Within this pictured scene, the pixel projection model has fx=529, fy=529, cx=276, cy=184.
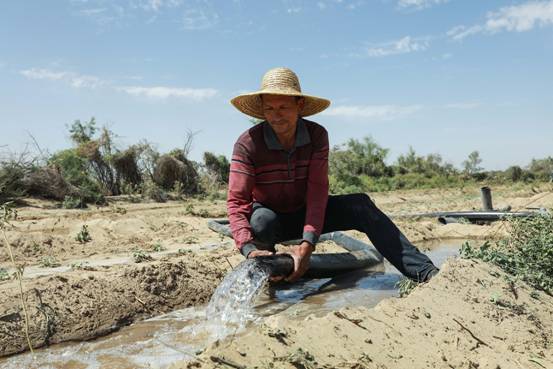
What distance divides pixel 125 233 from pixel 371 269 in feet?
11.7

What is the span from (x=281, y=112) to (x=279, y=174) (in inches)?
16.7

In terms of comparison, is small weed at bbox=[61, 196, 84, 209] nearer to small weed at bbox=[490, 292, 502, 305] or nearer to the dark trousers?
the dark trousers

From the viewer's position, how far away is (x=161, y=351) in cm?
287

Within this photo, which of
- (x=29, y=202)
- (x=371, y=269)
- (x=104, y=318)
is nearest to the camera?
(x=104, y=318)

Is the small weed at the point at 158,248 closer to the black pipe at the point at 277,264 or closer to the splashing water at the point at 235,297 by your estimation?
the splashing water at the point at 235,297

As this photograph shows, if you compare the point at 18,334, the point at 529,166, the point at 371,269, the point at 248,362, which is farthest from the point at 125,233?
the point at 529,166

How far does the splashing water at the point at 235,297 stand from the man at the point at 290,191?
231 millimetres

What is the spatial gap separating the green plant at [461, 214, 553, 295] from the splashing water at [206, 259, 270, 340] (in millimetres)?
1362

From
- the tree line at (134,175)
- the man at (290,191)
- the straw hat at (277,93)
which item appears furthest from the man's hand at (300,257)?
the tree line at (134,175)

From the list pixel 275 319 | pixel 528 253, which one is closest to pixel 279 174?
pixel 275 319

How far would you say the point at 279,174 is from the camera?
3.45 metres

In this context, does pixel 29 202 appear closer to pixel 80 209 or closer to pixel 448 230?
pixel 80 209

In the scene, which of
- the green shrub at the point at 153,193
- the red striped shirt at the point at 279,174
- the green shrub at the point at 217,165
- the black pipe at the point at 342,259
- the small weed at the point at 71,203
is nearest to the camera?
the red striped shirt at the point at 279,174

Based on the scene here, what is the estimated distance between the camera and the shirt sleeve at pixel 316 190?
10.6 feet
